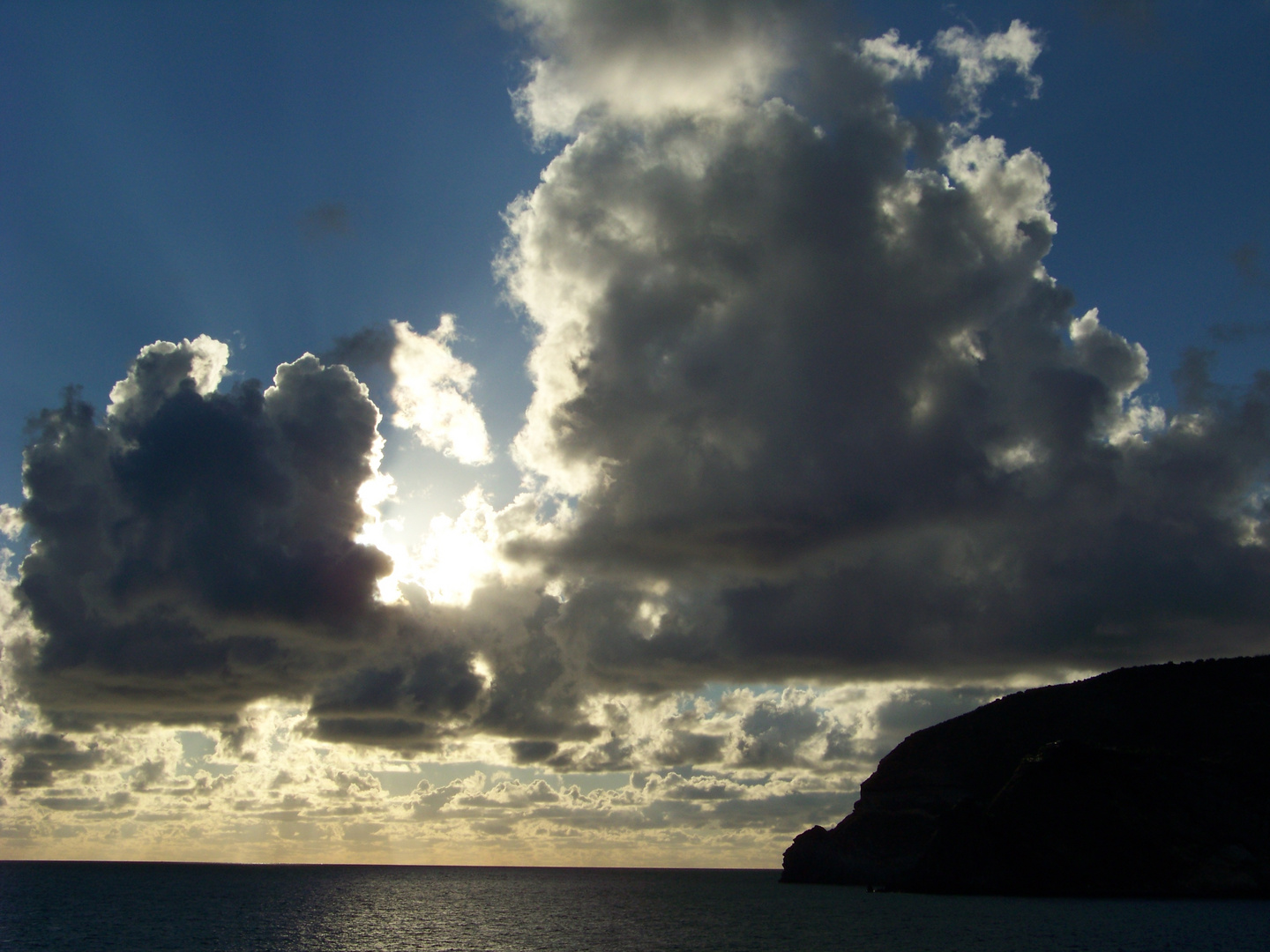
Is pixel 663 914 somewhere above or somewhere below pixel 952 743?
below

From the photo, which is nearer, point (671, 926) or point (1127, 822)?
point (671, 926)

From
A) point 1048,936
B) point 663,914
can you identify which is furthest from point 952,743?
point 1048,936

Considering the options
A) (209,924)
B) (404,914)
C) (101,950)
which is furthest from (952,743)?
(101,950)

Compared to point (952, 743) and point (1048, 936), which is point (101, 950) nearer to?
point (1048, 936)

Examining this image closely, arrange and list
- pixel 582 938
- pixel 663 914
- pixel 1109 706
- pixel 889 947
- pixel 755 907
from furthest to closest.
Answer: pixel 1109 706, pixel 755 907, pixel 663 914, pixel 582 938, pixel 889 947

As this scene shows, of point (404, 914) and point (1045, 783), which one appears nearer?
point (1045, 783)

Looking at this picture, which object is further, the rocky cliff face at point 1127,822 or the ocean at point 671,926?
the rocky cliff face at point 1127,822

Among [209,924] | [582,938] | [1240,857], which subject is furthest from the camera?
[1240,857]

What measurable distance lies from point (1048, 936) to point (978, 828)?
57.8m

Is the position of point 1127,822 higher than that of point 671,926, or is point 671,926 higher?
point 1127,822

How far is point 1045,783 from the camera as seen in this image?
148375mm

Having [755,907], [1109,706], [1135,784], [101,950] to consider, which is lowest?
[755,907]

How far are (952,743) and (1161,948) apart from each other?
363 ft

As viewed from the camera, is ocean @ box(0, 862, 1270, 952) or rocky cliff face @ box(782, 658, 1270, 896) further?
→ rocky cliff face @ box(782, 658, 1270, 896)
